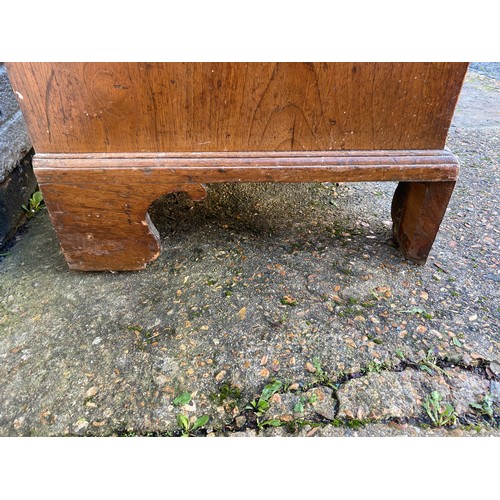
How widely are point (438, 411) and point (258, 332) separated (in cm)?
53

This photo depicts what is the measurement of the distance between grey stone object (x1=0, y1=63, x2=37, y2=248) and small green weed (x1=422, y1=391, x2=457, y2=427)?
1652 millimetres

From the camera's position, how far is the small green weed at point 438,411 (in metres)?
1.05

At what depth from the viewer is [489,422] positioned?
3.45 ft

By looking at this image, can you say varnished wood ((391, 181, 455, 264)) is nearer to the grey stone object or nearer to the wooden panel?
the wooden panel

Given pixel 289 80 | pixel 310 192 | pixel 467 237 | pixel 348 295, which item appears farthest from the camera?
pixel 310 192

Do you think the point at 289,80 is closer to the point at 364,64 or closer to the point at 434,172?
→ the point at 364,64

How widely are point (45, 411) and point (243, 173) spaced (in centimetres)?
87

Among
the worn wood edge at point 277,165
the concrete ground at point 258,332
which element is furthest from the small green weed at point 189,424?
the worn wood edge at point 277,165

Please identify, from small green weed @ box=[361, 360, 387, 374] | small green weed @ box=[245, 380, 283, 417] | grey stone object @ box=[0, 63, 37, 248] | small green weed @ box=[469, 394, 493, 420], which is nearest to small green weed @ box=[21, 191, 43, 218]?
grey stone object @ box=[0, 63, 37, 248]

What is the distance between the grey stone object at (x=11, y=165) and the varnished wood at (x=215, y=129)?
1.59ft

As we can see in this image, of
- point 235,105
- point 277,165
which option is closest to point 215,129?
point 235,105

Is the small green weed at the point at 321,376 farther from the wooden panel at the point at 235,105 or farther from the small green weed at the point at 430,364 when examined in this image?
the wooden panel at the point at 235,105

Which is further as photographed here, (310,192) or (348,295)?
(310,192)

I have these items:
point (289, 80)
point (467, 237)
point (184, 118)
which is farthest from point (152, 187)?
point (467, 237)
